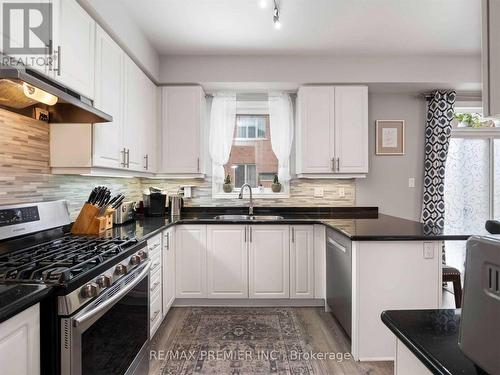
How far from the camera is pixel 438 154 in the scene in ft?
11.7

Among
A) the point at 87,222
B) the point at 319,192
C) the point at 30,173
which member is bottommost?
the point at 87,222

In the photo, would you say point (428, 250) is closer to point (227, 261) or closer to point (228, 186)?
point (227, 261)

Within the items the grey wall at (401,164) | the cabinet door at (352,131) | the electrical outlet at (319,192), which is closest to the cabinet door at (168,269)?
the electrical outlet at (319,192)

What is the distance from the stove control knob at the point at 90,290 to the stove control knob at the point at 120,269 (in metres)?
0.23

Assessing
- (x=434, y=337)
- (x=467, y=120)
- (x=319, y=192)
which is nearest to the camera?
(x=434, y=337)

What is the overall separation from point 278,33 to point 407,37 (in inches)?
48.1

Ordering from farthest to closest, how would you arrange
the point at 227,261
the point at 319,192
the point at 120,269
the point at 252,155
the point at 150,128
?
1. the point at 252,155
2. the point at 319,192
3. the point at 150,128
4. the point at 227,261
5. the point at 120,269

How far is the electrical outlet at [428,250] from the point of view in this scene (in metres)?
2.20

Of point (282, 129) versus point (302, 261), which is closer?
point (302, 261)

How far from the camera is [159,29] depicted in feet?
9.26

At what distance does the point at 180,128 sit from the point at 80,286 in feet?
7.95

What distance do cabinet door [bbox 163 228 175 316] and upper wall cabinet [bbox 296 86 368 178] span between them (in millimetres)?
1563

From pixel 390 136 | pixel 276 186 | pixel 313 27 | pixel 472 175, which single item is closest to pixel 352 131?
pixel 390 136

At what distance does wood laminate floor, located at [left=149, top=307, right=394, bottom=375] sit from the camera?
2.14 meters
